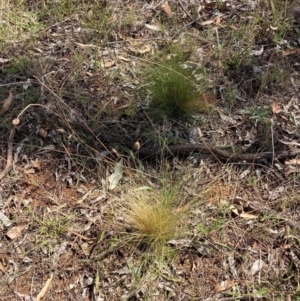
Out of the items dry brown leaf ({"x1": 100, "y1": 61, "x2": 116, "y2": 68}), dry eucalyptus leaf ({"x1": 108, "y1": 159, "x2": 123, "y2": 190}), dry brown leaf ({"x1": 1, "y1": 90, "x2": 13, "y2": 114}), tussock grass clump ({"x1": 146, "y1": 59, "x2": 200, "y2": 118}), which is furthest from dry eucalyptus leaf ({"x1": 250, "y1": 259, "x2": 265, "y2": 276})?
dry brown leaf ({"x1": 1, "y1": 90, "x2": 13, "y2": 114})

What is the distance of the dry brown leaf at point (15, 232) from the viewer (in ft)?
7.17

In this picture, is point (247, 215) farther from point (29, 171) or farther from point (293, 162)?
point (29, 171)

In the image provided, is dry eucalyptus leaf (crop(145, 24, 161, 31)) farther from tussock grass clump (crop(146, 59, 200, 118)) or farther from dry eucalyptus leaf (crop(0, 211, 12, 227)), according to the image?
dry eucalyptus leaf (crop(0, 211, 12, 227))

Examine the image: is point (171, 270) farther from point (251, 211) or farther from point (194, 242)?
point (251, 211)

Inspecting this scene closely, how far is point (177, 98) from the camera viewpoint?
8.11 feet

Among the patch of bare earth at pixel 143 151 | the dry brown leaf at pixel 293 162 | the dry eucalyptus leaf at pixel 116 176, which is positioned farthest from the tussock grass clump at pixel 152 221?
the dry brown leaf at pixel 293 162

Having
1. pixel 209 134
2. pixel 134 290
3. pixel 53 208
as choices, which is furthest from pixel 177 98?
pixel 134 290

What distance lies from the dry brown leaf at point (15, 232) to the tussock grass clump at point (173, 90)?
3.14 ft

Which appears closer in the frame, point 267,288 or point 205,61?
point 267,288

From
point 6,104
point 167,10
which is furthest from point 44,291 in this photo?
point 167,10

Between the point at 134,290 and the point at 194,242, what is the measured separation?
358mm

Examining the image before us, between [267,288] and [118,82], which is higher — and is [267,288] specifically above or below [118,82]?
below

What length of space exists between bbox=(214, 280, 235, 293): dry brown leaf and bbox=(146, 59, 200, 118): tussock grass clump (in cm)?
96

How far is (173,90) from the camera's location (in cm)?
245
